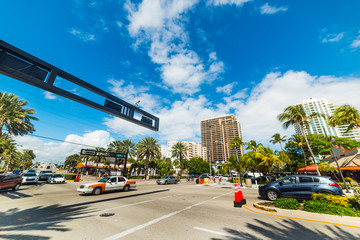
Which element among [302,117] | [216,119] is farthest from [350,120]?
[216,119]

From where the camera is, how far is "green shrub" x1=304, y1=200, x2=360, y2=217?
587cm

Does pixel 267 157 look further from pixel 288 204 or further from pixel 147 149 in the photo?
pixel 147 149

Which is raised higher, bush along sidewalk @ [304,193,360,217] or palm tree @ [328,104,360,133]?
palm tree @ [328,104,360,133]

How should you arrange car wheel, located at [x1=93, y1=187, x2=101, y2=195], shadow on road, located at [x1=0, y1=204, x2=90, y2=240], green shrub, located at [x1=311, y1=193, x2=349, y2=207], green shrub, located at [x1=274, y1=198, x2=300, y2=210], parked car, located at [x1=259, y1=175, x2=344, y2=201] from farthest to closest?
car wheel, located at [x1=93, y1=187, x2=101, y2=195] → parked car, located at [x1=259, y1=175, x2=344, y2=201] → green shrub, located at [x1=274, y1=198, x2=300, y2=210] → green shrub, located at [x1=311, y1=193, x2=349, y2=207] → shadow on road, located at [x1=0, y1=204, x2=90, y2=240]

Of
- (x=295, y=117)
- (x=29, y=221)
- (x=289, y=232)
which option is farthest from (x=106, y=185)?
(x=295, y=117)

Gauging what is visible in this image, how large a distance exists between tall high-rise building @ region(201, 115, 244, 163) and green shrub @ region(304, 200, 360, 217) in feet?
426

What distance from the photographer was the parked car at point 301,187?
335 inches

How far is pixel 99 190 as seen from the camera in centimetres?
1316

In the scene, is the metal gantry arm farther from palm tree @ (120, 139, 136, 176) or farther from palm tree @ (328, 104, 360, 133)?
palm tree @ (120, 139, 136, 176)

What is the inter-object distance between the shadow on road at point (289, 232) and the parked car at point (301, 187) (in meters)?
4.27

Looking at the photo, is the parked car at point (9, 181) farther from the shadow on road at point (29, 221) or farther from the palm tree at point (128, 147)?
the palm tree at point (128, 147)

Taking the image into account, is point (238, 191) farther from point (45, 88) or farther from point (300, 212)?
point (45, 88)

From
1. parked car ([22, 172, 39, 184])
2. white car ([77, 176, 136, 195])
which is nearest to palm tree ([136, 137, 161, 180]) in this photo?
parked car ([22, 172, 39, 184])

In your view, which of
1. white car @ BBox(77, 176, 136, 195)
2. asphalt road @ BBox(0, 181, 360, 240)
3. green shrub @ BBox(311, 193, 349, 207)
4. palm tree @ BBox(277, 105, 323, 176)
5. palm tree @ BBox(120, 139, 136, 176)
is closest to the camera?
asphalt road @ BBox(0, 181, 360, 240)
